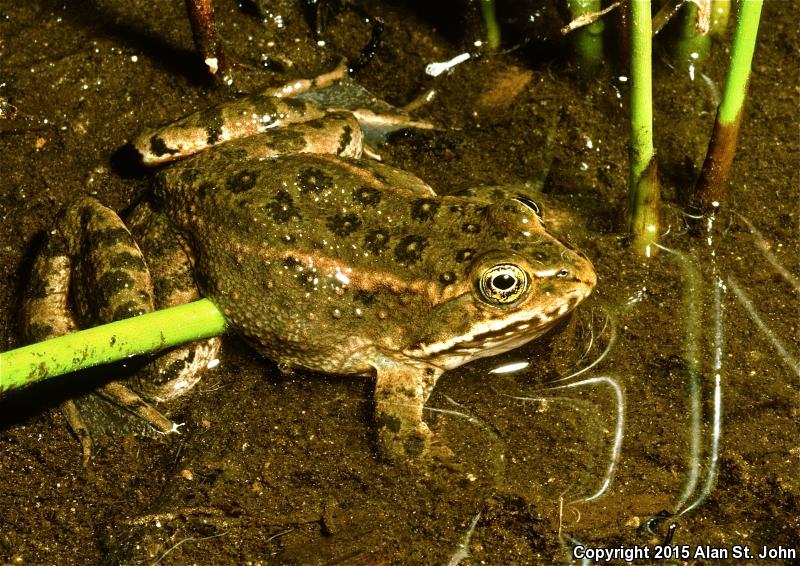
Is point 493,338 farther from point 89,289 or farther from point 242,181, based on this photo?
point 89,289

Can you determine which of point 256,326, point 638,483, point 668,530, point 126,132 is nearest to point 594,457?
point 638,483

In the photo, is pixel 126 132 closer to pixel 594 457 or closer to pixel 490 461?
pixel 490 461

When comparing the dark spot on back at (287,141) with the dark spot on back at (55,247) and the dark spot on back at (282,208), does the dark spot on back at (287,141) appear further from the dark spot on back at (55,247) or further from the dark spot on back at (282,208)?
the dark spot on back at (55,247)

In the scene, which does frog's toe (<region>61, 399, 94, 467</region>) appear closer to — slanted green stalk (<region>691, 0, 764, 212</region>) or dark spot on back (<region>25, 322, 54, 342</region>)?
dark spot on back (<region>25, 322, 54, 342</region>)

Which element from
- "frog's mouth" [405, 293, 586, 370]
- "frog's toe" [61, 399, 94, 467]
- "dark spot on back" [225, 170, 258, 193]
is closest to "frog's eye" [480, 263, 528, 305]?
"frog's mouth" [405, 293, 586, 370]

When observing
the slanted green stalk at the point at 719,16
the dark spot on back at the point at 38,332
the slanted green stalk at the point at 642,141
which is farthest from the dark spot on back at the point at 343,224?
the slanted green stalk at the point at 719,16
